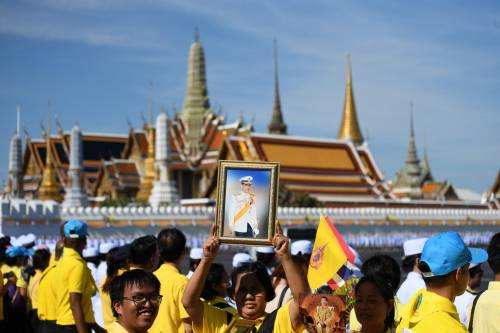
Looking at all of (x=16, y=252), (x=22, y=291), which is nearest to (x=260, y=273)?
(x=22, y=291)

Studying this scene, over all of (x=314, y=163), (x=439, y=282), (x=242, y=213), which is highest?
(x=314, y=163)

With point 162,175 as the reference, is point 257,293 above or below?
below

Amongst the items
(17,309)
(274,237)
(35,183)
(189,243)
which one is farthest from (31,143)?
(274,237)

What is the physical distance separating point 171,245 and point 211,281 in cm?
31

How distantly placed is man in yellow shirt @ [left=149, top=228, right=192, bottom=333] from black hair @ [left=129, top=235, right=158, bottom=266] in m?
0.12

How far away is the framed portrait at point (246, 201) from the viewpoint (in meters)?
3.43

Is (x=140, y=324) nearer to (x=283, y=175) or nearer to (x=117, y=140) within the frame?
(x=283, y=175)

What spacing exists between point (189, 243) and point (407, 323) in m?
29.4

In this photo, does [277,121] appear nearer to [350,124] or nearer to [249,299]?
[350,124]

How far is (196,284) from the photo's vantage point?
140 inches

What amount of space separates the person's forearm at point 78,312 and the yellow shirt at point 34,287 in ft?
4.42

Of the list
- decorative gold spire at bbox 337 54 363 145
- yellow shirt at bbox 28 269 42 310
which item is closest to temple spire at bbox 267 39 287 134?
decorative gold spire at bbox 337 54 363 145

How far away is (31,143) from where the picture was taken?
55.6m

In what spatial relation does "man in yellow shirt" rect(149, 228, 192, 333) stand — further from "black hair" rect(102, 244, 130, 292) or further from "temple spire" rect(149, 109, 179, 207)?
"temple spire" rect(149, 109, 179, 207)
